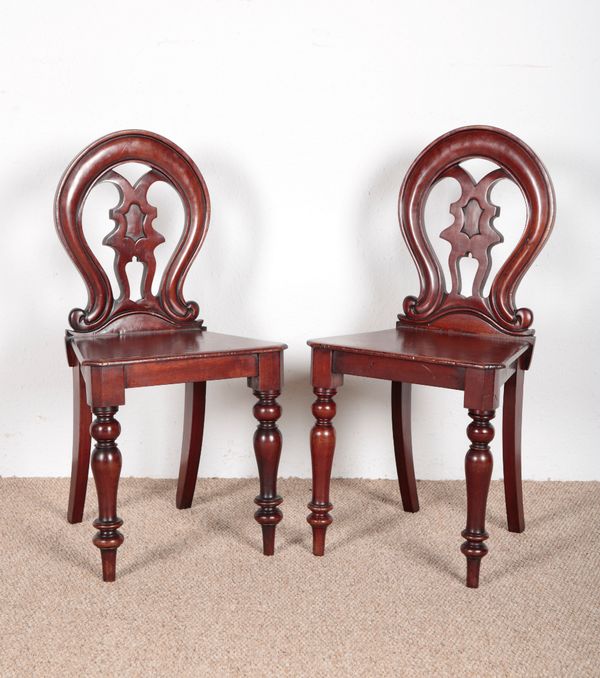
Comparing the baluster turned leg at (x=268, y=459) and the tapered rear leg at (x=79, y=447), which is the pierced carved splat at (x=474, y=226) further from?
the tapered rear leg at (x=79, y=447)

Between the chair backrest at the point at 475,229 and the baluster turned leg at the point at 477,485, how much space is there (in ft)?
1.48

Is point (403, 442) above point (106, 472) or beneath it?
beneath

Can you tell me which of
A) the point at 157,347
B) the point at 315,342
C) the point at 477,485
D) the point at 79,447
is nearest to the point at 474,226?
the point at 315,342

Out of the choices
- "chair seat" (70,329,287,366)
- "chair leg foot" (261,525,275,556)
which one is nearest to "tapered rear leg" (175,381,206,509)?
"chair seat" (70,329,287,366)

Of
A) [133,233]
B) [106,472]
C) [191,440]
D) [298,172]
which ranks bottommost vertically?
[191,440]

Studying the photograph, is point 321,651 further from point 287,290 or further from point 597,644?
point 287,290

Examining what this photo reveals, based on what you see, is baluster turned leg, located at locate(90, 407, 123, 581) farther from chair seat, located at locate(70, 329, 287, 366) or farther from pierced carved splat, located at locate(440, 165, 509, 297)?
pierced carved splat, located at locate(440, 165, 509, 297)

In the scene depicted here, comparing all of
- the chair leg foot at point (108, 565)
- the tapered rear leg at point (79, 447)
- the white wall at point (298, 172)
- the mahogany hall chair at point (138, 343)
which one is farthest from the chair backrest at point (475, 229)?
the chair leg foot at point (108, 565)

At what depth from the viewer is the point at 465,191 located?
254 cm

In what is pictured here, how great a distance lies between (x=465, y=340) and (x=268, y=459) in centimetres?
62

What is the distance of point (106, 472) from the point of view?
2.10 meters

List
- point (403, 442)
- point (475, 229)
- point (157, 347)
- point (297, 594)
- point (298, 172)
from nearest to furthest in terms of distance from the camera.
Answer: point (297, 594), point (157, 347), point (475, 229), point (403, 442), point (298, 172)

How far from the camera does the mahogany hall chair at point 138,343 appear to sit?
6.94 ft

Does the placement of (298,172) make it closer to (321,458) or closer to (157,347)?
(157,347)
